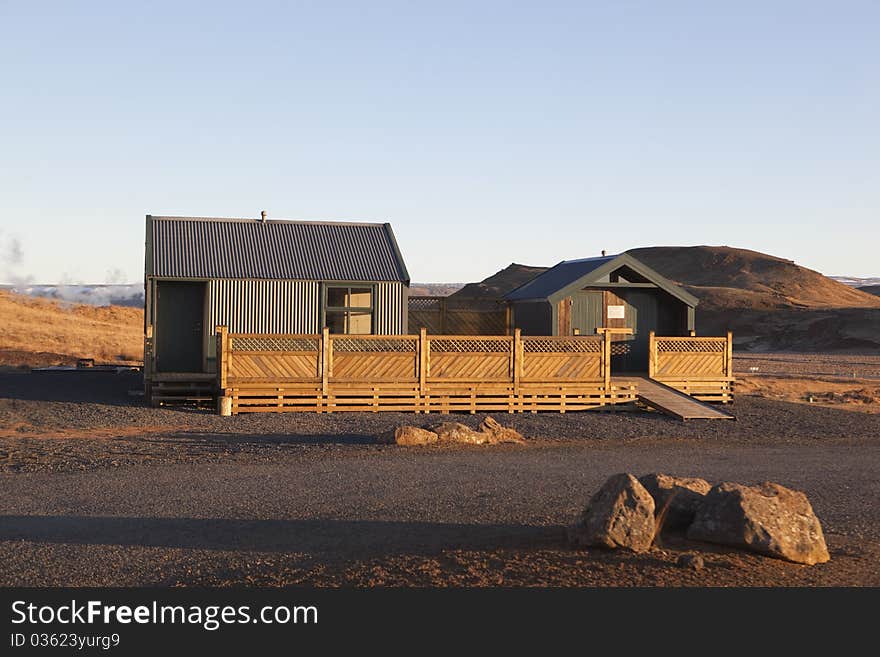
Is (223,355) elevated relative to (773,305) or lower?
lower

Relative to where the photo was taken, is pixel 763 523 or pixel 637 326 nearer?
pixel 763 523


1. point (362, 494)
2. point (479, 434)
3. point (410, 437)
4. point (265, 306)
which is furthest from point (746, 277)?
point (362, 494)

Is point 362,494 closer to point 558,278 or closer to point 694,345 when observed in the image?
point 694,345

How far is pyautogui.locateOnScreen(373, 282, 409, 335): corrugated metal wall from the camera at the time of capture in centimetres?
2531

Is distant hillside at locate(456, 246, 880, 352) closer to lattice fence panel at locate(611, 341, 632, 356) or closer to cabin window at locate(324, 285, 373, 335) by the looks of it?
lattice fence panel at locate(611, 341, 632, 356)

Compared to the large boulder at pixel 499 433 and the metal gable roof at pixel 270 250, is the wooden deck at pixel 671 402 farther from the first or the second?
the metal gable roof at pixel 270 250

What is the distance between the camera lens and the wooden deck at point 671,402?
842 inches

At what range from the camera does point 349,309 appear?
25.2m

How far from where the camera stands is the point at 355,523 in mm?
10141

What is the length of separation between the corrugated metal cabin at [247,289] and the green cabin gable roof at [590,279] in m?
4.13

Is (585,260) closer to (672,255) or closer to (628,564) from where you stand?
(628,564)

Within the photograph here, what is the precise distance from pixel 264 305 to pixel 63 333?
3359 centimetres

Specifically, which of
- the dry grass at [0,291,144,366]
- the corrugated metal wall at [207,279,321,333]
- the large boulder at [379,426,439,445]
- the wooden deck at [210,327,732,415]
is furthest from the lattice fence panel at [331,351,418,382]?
the dry grass at [0,291,144,366]

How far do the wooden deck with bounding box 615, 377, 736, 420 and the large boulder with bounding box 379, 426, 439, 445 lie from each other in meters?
6.80
